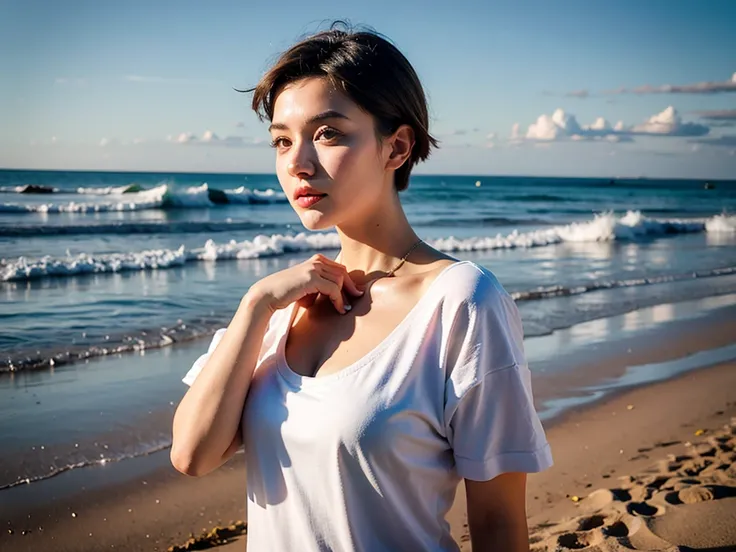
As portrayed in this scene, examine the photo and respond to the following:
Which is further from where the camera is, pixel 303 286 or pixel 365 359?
pixel 303 286

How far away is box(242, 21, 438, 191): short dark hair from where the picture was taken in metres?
1.89

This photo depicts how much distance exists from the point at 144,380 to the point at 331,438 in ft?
18.7

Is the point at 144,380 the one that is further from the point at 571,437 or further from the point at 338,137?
the point at 338,137

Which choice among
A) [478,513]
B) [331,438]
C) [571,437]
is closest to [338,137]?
[331,438]

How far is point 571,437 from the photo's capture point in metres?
5.86

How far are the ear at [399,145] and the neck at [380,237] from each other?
0.11 m

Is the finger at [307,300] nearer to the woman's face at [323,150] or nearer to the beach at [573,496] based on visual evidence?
the woman's face at [323,150]

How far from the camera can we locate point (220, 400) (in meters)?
1.88

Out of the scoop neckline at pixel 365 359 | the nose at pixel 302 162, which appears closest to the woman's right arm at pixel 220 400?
the scoop neckline at pixel 365 359

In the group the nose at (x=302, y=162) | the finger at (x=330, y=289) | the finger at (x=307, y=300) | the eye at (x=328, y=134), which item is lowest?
the finger at (x=307, y=300)

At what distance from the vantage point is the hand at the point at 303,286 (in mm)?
2016

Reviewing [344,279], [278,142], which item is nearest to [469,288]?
[344,279]

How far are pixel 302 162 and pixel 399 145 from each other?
1.02ft

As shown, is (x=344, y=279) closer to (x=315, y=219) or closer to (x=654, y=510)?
(x=315, y=219)
